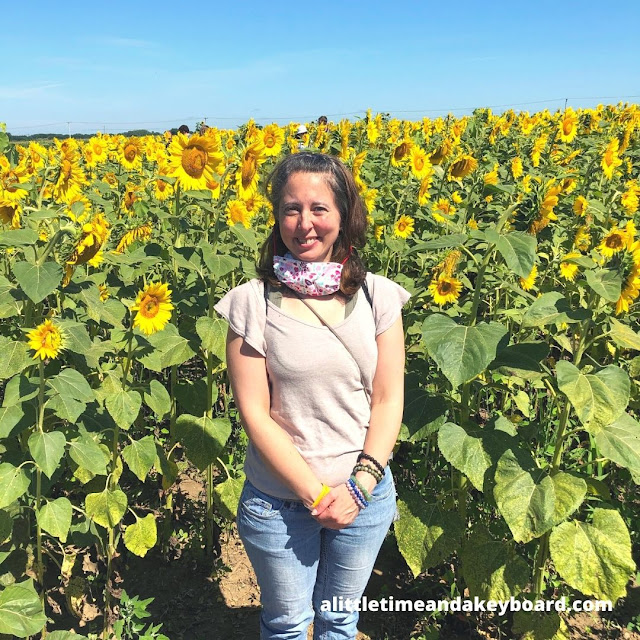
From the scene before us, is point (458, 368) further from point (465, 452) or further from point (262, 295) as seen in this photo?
point (262, 295)

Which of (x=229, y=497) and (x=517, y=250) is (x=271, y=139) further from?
(x=517, y=250)

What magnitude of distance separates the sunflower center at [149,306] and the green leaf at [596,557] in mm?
1509

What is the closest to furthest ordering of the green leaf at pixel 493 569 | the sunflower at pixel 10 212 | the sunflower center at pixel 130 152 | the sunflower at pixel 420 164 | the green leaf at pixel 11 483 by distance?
the green leaf at pixel 11 483 → the green leaf at pixel 493 569 → the sunflower at pixel 10 212 → the sunflower center at pixel 130 152 → the sunflower at pixel 420 164

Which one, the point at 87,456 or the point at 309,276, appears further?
the point at 87,456

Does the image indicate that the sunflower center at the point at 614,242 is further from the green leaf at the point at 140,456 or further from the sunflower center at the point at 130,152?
the sunflower center at the point at 130,152

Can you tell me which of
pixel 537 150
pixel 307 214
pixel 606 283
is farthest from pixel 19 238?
pixel 537 150

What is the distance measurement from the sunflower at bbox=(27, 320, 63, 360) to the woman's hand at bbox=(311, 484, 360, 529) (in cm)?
87

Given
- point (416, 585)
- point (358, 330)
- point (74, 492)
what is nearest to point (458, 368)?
point (358, 330)

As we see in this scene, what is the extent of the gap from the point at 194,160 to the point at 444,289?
53.1 inches

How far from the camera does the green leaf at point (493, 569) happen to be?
208 centimetres

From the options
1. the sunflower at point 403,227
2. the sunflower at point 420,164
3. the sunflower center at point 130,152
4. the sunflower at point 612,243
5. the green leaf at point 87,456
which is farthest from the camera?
the sunflower at point 420,164

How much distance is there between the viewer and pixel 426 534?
2.17 meters

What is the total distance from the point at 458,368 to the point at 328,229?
21.2 inches

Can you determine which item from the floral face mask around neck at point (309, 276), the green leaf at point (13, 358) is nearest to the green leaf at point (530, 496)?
the floral face mask around neck at point (309, 276)
